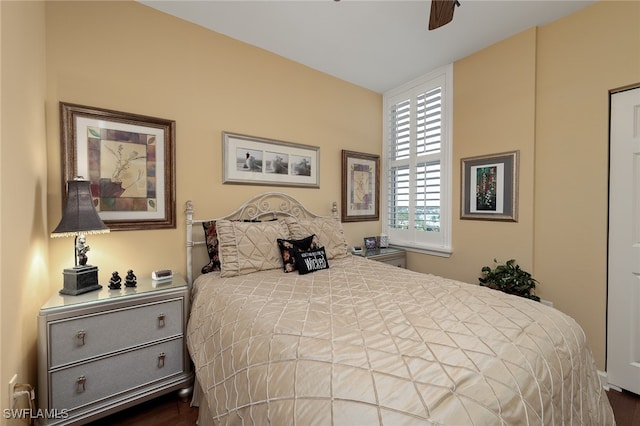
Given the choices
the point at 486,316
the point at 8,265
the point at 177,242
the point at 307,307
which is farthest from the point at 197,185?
the point at 486,316

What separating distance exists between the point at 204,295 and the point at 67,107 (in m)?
1.56

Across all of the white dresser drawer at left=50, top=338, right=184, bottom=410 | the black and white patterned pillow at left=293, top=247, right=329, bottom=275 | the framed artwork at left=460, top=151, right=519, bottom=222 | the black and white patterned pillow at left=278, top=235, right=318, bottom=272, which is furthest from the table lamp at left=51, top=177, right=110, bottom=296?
the framed artwork at left=460, top=151, right=519, bottom=222

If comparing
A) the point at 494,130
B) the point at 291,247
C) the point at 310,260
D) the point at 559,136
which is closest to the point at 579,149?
the point at 559,136

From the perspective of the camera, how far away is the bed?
0.81m

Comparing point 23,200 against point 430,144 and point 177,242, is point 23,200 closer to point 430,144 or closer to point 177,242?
point 177,242

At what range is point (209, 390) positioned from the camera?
51.9 inches

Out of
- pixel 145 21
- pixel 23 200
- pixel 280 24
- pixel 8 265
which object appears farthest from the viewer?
pixel 280 24

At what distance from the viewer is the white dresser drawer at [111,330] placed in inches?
58.3

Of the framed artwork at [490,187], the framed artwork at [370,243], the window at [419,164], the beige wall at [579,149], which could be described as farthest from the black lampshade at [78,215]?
the beige wall at [579,149]

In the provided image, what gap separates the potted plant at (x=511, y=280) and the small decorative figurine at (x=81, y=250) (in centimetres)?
318

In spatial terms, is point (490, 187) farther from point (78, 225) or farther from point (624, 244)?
point (78, 225)

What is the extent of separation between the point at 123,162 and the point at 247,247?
1112 mm

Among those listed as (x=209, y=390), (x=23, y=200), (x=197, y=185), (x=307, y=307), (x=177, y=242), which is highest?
(x=197, y=185)

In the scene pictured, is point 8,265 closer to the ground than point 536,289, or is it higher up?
higher up
